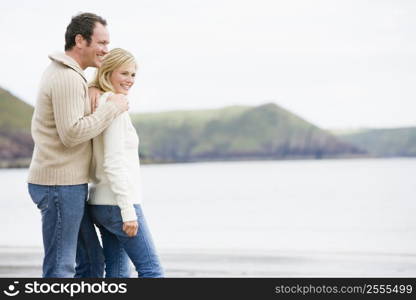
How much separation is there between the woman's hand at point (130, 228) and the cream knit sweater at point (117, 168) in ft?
0.08

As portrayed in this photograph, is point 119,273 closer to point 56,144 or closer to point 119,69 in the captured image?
point 56,144

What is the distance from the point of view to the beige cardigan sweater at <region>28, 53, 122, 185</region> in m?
3.52

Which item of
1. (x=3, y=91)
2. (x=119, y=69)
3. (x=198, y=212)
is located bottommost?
(x=198, y=212)

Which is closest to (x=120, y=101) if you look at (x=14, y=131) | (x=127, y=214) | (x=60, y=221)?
(x=127, y=214)

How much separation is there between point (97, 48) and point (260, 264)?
5.41m

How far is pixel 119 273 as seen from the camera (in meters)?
3.93

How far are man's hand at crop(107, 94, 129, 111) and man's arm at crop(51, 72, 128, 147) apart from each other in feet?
0.08

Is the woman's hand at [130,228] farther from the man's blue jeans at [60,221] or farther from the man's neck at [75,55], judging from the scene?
the man's neck at [75,55]

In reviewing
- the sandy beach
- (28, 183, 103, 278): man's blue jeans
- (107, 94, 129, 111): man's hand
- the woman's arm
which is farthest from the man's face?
the sandy beach

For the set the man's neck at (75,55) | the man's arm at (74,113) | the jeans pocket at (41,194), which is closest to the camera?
the man's arm at (74,113)

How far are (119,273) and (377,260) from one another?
645 centimetres

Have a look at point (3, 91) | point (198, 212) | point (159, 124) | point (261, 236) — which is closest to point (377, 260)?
point (261, 236)


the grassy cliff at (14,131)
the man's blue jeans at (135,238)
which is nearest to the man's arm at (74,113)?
the man's blue jeans at (135,238)

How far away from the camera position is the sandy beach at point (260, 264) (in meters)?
7.64
